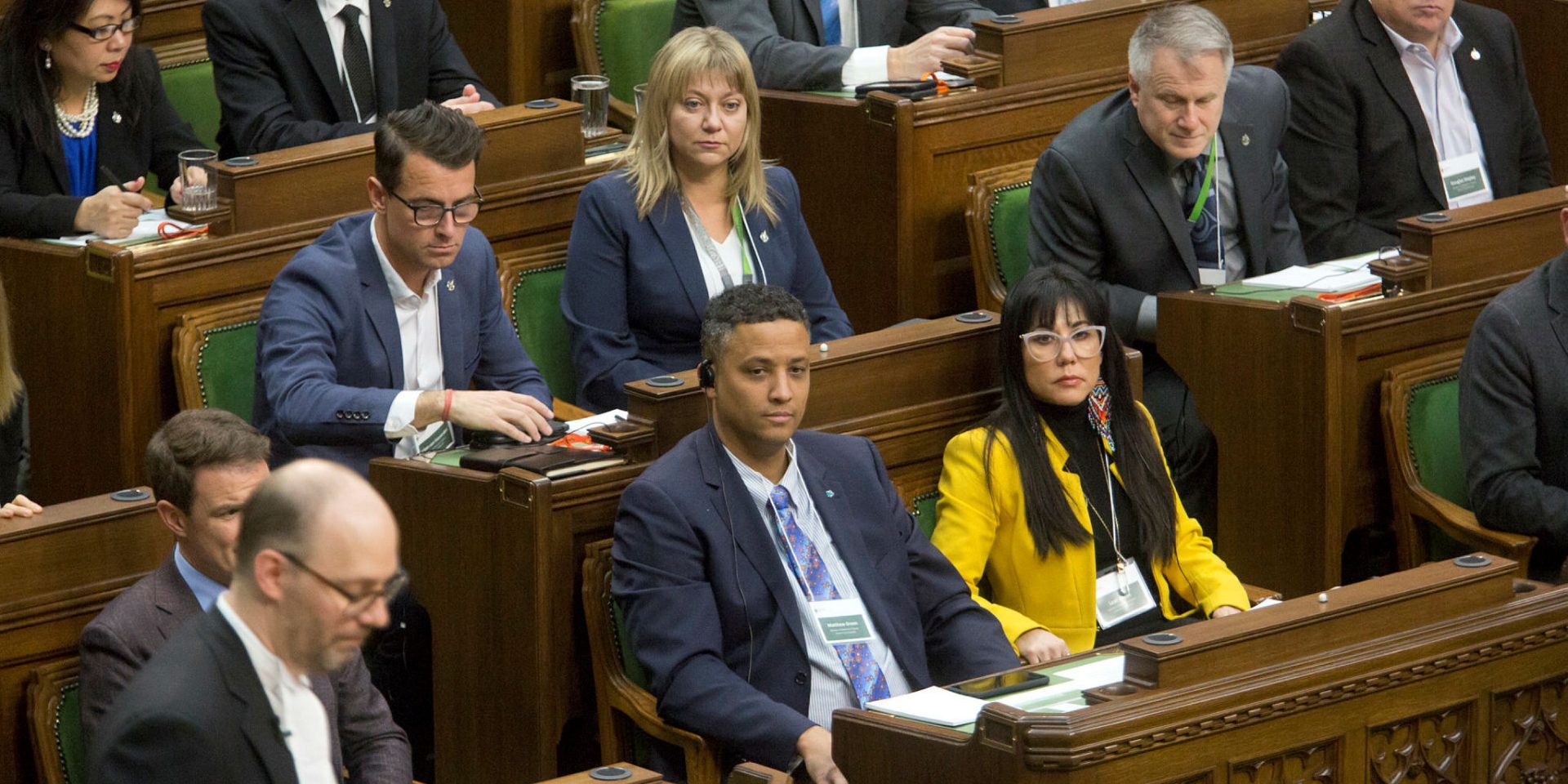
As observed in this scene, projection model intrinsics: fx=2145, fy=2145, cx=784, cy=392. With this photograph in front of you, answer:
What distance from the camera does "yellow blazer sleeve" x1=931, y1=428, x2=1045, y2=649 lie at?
3211mm

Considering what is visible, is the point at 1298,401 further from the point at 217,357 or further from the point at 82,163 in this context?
the point at 82,163

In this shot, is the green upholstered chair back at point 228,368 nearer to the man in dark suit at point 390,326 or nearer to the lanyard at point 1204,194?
the man in dark suit at point 390,326

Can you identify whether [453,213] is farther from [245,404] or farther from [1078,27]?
[1078,27]

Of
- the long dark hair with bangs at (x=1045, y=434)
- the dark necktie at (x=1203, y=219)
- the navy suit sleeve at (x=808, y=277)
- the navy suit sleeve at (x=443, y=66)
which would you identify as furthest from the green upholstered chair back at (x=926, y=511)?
the navy suit sleeve at (x=443, y=66)

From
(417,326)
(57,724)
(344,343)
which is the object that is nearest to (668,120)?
(417,326)

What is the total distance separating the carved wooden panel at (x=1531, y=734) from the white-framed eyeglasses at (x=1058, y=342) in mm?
836

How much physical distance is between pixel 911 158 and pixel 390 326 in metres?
1.28

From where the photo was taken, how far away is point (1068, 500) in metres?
3.25

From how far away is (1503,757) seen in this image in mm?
2740

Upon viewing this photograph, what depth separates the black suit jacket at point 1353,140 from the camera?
4.43 metres

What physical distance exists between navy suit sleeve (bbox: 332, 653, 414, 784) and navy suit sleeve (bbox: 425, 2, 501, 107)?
2.01 m

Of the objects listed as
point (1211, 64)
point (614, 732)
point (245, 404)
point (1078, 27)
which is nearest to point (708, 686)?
point (614, 732)

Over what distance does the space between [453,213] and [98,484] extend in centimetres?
92

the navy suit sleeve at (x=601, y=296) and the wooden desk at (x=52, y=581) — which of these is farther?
the navy suit sleeve at (x=601, y=296)
